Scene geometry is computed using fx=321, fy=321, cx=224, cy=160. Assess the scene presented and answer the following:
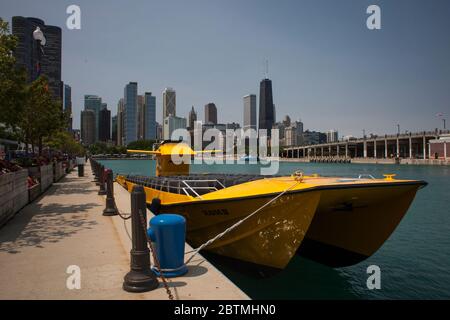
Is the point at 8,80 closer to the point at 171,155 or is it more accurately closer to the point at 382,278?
the point at 171,155

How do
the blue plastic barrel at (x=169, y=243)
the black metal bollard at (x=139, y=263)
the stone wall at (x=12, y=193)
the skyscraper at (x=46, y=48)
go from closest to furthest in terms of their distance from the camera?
1. the black metal bollard at (x=139, y=263)
2. the blue plastic barrel at (x=169, y=243)
3. the stone wall at (x=12, y=193)
4. the skyscraper at (x=46, y=48)

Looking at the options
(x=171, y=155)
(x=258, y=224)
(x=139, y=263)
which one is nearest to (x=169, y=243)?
(x=139, y=263)

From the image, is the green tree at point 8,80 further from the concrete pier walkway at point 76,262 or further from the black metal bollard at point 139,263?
the black metal bollard at point 139,263

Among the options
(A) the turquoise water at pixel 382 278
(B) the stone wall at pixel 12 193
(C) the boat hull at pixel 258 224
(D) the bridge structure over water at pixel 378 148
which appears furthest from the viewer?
(D) the bridge structure over water at pixel 378 148

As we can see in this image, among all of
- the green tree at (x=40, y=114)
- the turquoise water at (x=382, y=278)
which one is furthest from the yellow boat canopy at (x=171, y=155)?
the green tree at (x=40, y=114)

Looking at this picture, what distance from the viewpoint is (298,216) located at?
6.73 metres

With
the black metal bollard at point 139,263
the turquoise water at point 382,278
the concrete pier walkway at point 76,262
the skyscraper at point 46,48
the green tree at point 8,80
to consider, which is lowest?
the turquoise water at point 382,278

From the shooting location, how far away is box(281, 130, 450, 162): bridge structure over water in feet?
394

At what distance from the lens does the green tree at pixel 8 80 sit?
11.9m

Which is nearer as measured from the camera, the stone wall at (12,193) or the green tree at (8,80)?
the stone wall at (12,193)

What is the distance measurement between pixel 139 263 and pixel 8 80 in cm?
1147

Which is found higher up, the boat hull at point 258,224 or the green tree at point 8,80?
the green tree at point 8,80

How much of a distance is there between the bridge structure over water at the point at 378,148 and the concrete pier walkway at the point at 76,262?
397ft
